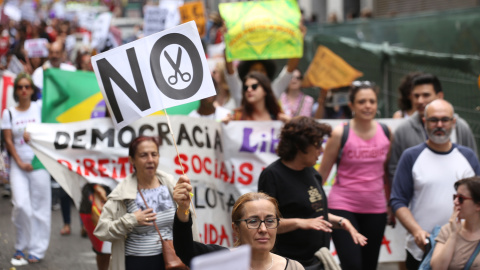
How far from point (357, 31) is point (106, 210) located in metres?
12.0

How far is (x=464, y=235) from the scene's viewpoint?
5152 millimetres

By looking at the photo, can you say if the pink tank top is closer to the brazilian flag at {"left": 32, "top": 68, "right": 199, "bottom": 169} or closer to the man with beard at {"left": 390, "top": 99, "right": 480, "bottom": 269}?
the man with beard at {"left": 390, "top": 99, "right": 480, "bottom": 269}

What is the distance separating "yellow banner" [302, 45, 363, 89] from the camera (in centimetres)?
862

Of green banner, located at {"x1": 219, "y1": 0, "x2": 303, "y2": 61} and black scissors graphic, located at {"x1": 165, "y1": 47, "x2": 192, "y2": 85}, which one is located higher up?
green banner, located at {"x1": 219, "y1": 0, "x2": 303, "y2": 61}

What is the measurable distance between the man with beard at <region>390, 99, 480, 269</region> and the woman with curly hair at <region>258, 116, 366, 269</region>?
2.44 feet

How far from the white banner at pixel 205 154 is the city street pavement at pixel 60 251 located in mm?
1478

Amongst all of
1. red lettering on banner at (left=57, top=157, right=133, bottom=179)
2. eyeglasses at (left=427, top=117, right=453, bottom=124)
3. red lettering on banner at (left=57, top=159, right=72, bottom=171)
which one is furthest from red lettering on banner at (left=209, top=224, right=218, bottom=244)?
eyeglasses at (left=427, top=117, right=453, bottom=124)

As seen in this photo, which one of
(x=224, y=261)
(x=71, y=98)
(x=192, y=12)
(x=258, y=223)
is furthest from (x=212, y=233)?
(x=192, y=12)

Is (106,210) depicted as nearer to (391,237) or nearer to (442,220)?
(442,220)

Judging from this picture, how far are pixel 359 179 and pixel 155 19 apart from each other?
9.79 meters

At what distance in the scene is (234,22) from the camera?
8898 mm

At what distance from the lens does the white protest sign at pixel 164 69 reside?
4965 millimetres

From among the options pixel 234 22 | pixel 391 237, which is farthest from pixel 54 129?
pixel 391 237

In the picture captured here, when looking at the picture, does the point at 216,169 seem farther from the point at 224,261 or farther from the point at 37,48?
the point at 37,48
